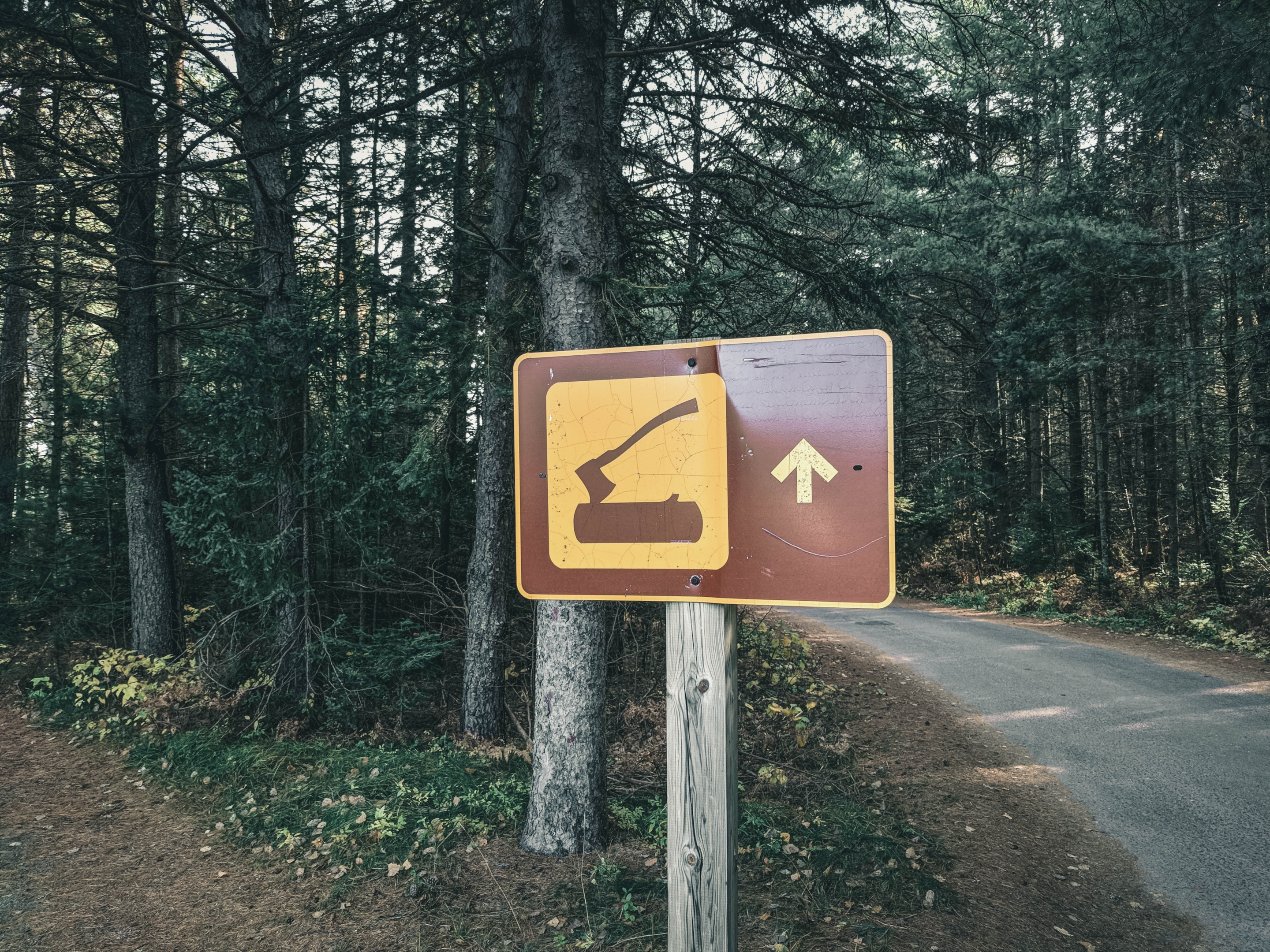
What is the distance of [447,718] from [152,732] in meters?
2.97

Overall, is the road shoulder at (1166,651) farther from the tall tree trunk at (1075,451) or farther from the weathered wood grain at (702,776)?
the weathered wood grain at (702,776)

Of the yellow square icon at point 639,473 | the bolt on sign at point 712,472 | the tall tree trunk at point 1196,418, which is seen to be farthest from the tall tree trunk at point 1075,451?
the yellow square icon at point 639,473

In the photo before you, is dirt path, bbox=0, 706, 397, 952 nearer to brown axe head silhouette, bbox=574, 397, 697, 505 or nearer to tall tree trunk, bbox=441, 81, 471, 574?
tall tree trunk, bbox=441, 81, 471, 574

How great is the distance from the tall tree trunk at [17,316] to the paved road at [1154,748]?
9788 mm

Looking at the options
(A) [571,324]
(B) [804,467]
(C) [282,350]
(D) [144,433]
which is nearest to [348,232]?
(C) [282,350]

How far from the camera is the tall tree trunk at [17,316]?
682 cm

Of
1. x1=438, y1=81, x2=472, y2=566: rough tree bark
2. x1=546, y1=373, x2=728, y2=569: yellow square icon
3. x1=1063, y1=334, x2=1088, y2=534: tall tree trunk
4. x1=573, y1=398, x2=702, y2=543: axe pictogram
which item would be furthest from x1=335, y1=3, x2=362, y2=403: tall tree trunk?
x1=1063, y1=334, x2=1088, y2=534: tall tree trunk

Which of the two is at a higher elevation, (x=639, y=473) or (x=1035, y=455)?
(x=1035, y=455)

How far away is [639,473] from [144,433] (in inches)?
352

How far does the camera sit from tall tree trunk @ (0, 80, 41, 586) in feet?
22.4

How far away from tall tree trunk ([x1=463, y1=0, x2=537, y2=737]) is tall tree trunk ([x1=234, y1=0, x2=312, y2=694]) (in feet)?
5.63

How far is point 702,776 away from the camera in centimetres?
187

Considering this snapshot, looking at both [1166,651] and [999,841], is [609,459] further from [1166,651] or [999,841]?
[1166,651]

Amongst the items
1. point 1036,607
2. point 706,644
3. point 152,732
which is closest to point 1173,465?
point 1036,607
